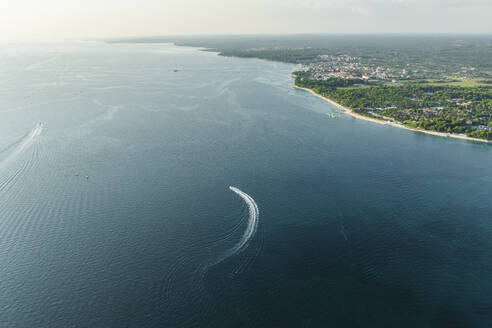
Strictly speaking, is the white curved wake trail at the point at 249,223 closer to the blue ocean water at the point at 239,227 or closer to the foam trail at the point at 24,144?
the blue ocean water at the point at 239,227

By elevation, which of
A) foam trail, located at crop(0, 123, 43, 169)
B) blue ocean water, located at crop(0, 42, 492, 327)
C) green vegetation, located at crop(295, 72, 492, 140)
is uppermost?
green vegetation, located at crop(295, 72, 492, 140)

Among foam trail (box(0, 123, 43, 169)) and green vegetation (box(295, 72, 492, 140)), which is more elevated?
green vegetation (box(295, 72, 492, 140))

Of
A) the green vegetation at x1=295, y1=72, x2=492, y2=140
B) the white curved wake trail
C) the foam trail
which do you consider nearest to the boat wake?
the white curved wake trail

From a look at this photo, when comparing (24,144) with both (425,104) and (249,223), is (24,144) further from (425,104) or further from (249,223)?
(425,104)

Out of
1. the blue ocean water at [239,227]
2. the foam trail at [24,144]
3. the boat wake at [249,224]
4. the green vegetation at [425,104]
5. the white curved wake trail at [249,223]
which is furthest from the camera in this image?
the green vegetation at [425,104]

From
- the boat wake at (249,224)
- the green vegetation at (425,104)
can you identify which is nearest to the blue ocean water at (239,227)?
the boat wake at (249,224)

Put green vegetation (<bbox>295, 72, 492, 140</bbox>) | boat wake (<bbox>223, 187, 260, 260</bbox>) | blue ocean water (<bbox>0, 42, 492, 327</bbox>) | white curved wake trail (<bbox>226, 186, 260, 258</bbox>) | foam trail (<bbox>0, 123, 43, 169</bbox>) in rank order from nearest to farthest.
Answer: blue ocean water (<bbox>0, 42, 492, 327</bbox>), boat wake (<bbox>223, 187, 260, 260</bbox>), white curved wake trail (<bbox>226, 186, 260, 258</bbox>), foam trail (<bbox>0, 123, 43, 169</bbox>), green vegetation (<bbox>295, 72, 492, 140</bbox>)

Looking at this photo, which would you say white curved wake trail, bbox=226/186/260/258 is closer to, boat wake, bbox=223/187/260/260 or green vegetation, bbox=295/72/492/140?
boat wake, bbox=223/187/260/260
